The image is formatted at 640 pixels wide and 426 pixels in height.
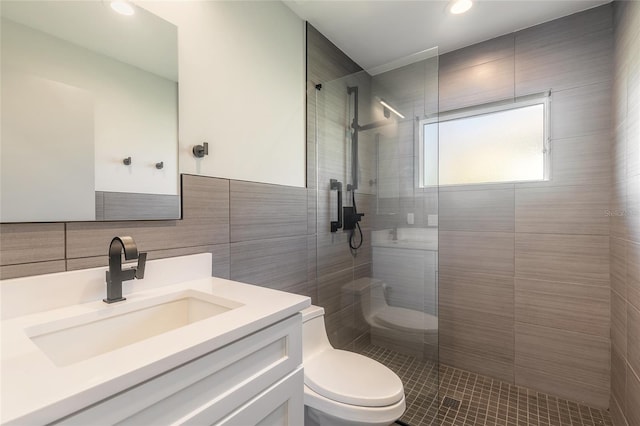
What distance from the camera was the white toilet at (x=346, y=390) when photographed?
119 centimetres

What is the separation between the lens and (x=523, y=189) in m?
1.95

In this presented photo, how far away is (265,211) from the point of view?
1.55 meters

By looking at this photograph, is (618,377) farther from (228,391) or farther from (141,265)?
(141,265)

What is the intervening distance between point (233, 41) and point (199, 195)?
79cm

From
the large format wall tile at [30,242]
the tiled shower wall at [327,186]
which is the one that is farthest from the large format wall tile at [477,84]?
the large format wall tile at [30,242]

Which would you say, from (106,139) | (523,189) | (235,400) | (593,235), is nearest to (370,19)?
(523,189)

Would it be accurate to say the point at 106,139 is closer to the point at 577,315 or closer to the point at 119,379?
the point at 119,379

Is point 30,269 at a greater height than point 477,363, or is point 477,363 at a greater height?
point 30,269

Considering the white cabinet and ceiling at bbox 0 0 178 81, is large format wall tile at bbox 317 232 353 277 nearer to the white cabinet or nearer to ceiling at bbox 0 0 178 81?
the white cabinet

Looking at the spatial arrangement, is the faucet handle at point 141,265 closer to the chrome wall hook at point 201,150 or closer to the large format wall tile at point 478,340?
the chrome wall hook at point 201,150

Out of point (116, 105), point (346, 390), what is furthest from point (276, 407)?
point (116, 105)

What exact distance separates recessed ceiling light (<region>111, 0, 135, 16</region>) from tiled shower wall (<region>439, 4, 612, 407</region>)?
2.08 meters

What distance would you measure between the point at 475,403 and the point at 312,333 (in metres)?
1.19

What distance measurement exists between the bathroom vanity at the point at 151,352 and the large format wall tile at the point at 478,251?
1656mm
